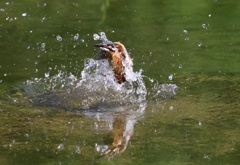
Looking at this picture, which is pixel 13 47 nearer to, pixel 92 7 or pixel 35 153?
pixel 92 7

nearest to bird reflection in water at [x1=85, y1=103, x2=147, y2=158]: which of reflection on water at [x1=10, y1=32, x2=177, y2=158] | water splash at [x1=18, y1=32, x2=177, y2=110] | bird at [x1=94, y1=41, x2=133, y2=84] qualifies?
reflection on water at [x1=10, y1=32, x2=177, y2=158]

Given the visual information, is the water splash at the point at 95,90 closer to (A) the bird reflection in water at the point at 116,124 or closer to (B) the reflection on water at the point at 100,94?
(B) the reflection on water at the point at 100,94

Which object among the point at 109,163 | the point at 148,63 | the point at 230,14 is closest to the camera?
the point at 109,163

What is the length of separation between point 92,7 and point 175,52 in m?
2.95

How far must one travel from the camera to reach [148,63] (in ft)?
26.1

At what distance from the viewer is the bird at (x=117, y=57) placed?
6.48 meters

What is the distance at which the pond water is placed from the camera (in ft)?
16.8

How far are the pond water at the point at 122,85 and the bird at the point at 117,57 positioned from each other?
92 mm

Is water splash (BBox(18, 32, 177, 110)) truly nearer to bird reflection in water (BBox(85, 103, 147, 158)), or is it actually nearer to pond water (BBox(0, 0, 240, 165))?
pond water (BBox(0, 0, 240, 165))

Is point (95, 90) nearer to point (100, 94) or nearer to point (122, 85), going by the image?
point (100, 94)

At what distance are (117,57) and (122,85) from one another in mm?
341

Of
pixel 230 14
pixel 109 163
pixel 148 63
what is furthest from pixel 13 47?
pixel 109 163

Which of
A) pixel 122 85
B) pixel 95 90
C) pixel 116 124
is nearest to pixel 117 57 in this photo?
pixel 122 85

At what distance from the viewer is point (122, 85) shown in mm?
6738
